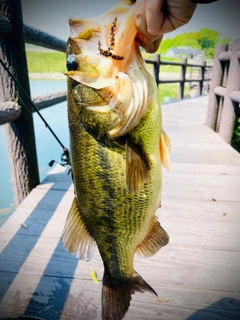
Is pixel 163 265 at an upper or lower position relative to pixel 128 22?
lower

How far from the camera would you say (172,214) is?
2072 mm

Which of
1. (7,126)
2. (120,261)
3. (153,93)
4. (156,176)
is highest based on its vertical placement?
(153,93)

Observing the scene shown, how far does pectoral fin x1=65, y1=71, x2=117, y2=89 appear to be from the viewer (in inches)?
29.8

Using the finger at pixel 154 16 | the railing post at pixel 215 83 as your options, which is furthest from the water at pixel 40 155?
the railing post at pixel 215 83

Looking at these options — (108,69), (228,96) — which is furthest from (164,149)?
(228,96)

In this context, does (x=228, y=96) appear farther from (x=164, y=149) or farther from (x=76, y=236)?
(x=76, y=236)

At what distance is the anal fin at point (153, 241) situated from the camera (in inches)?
41.8

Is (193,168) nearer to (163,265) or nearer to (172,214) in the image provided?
(172,214)

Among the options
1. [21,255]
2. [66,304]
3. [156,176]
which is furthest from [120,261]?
[21,255]

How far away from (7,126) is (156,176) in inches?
69.0

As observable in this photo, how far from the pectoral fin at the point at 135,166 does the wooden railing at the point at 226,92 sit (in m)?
3.09

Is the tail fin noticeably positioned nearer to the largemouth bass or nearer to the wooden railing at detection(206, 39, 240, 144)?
the largemouth bass

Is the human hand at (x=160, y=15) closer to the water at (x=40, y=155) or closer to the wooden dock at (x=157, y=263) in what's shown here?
the wooden dock at (x=157, y=263)

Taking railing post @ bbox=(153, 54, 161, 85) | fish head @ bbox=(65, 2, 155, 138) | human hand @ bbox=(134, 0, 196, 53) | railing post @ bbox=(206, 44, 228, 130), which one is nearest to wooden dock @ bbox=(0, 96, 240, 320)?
fish head @ bbox=(65, 2, 155, 138)
